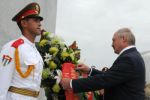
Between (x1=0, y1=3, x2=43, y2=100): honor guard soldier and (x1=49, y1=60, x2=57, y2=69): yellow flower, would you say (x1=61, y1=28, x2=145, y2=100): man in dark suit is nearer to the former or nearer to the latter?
(x1=49, y1=60, x2=57, y2=69): yellow flower

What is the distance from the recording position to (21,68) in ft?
13.2

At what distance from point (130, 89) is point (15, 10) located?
1949mm

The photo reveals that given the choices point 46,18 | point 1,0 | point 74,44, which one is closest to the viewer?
point 74,44

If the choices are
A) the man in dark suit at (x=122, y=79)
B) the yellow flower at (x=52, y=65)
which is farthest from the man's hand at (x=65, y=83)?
the yellow flower at (x=52, y=65)

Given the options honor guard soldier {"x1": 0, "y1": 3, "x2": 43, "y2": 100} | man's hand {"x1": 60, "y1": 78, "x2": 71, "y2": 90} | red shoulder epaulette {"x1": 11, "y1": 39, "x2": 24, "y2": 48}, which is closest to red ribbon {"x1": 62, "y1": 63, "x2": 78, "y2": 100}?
man's hand {"x1": 60, "y1": 78, "x2": 71, "y2": 90}

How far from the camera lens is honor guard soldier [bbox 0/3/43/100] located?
3936 mm

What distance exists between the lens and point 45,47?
185 inches

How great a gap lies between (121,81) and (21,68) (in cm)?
111

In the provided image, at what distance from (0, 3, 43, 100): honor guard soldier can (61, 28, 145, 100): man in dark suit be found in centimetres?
56

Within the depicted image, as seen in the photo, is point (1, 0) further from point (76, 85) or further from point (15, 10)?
point (76, 85)

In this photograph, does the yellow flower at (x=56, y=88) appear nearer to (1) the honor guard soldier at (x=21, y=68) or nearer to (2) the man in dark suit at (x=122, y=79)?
(2) the man in dark suit at (x=122, y=79)

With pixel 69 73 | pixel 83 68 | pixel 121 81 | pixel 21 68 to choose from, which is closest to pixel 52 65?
pixel 69 73

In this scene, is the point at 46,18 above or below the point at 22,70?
above

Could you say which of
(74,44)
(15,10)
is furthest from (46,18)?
(74,44)
